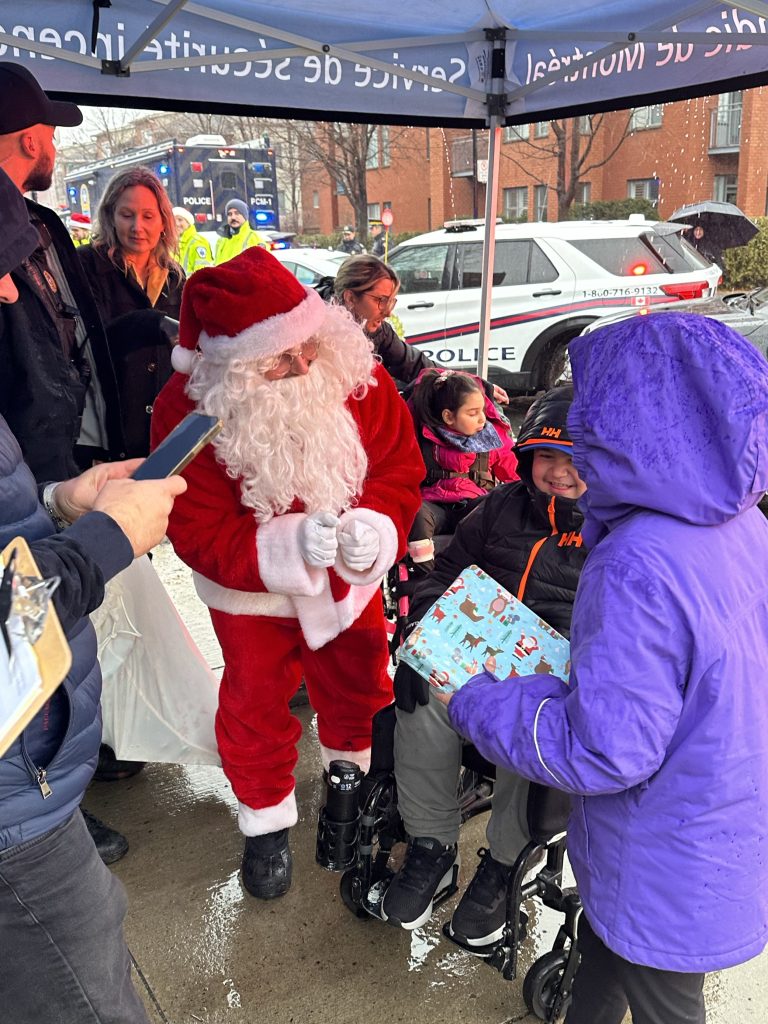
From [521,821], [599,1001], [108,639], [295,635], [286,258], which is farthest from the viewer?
[286,258]

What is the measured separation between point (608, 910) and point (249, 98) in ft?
12.2

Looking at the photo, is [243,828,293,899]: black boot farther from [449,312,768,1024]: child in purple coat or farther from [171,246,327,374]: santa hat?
[171,246,327,374]: santa hat

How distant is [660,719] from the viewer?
1326mm

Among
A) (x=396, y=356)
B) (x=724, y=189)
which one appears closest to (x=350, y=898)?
(x=396, y=356)

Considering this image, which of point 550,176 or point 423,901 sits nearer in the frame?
point 423,901

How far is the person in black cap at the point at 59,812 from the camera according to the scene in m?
1.30

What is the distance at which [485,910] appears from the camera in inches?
82.3

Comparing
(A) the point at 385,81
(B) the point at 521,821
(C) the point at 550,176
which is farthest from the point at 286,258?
(C) the point at 550,176

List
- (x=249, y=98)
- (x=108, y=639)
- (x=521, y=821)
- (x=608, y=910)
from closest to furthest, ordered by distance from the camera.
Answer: (x=608, y=910) < (x=521, y=821) < (x=108, y=639) < (x=249, y=98)

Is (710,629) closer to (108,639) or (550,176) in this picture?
(108,639)

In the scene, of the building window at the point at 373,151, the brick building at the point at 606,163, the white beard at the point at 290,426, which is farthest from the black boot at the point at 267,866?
the building window at the point at 373,151

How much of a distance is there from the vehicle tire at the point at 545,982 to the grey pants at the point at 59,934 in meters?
1.02

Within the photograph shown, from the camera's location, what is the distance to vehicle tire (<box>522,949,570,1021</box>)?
203cm

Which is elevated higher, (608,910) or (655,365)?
(655,365)
